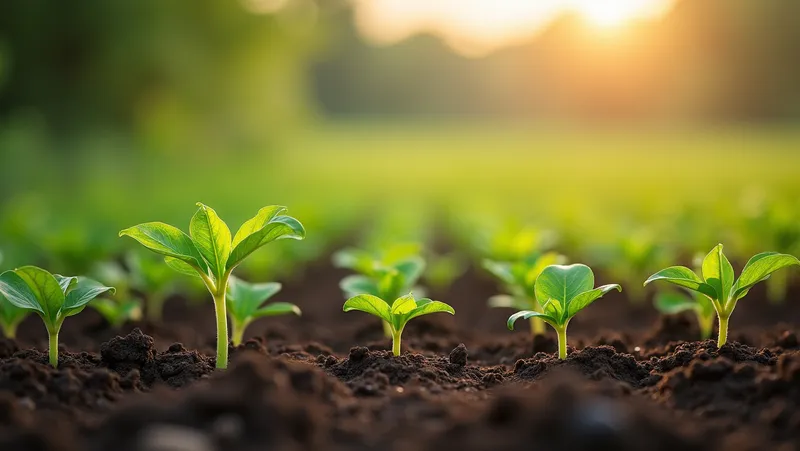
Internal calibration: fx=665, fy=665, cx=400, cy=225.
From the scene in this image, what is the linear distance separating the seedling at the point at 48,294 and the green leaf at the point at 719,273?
2377 millimetres

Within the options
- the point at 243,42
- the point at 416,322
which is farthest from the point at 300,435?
the point at 243,42

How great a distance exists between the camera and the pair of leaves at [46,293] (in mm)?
2572

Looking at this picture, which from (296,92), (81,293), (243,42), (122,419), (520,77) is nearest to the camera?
(122,419)

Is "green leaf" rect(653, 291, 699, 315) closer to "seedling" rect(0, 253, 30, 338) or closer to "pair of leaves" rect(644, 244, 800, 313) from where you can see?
"pair of leaves" rect(644, 244, 800, 313)

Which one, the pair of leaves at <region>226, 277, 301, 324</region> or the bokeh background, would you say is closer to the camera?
the pair of leaves at <region>226, 277, 301, 324</region>

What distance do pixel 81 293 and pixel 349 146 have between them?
1415 inches

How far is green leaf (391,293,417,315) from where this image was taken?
2.68 meters

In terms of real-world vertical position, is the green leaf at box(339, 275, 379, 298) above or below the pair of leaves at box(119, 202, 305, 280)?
below

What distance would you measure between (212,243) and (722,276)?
2.05 m

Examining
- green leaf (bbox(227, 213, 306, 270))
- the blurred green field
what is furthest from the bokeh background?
green leaf (bbox(227, 213, 306, 270))

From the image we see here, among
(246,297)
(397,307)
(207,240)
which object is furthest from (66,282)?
(397,307)

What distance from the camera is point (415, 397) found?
232 centimetres

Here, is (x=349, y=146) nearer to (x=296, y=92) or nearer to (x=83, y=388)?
(x=296, y=92)

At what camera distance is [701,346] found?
280cm
